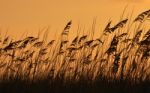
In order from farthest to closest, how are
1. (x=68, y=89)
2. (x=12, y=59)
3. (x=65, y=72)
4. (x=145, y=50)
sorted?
(x=12, y=59) → (x=65, y=72) → (x=145, y=50) → (x=68, y=89)

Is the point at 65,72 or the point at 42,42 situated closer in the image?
the point at 65,72

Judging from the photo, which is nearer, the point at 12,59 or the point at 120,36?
the point at 120,36

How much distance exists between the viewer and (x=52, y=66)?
234 inches

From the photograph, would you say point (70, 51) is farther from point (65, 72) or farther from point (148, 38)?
point (148, 38)

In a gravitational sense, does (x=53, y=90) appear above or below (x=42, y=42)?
below

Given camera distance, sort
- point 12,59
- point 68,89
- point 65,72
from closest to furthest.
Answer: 1. point 68,89
2. point 65,72
3. point 12,59

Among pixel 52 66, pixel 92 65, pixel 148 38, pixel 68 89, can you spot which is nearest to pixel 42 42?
pixel 52 66

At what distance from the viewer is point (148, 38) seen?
5117 millimetres

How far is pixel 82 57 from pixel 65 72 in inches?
15.3

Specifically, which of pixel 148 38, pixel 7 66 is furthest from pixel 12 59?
pixel 148 38

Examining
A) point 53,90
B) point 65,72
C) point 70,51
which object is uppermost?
point 70,51

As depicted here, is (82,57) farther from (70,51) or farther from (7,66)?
(7,66)

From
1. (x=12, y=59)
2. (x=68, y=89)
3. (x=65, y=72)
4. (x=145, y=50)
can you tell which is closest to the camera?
(x=68, y=89)

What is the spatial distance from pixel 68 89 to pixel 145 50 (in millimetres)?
1292
